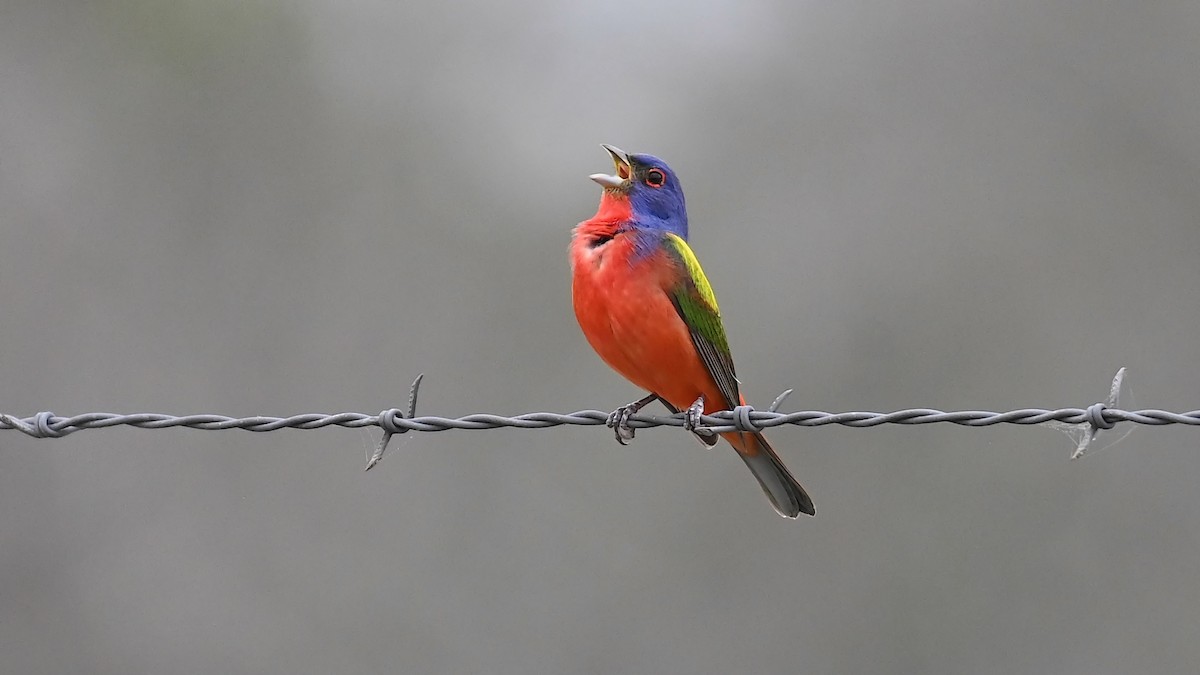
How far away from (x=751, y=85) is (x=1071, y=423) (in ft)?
59.8

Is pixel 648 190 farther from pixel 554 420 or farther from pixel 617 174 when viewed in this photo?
pixel 554 420

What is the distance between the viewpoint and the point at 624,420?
4508 mm

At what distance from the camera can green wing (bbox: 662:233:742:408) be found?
5.35 metres

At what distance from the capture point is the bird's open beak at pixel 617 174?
19.2ft

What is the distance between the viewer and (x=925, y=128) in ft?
63.3

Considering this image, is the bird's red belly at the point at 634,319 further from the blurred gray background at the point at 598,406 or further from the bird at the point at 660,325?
the blurred gray background at the point at 598,406

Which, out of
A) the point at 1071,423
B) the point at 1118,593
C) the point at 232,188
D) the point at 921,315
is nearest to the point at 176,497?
the point at 232,188

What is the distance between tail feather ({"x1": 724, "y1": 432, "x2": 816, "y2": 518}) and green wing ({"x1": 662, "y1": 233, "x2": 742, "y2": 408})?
0.24 meters

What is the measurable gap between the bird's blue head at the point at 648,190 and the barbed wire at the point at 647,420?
1345 millimetres

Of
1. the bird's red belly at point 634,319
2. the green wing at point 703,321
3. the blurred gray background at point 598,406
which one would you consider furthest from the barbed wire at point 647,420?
the blurred gray background at point 598,406

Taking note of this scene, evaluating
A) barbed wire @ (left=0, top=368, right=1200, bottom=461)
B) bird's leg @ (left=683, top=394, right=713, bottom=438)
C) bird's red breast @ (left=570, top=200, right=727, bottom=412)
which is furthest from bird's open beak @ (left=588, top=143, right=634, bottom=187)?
barbed wire @ (left=0, top=368, right=1200, bottom=461)

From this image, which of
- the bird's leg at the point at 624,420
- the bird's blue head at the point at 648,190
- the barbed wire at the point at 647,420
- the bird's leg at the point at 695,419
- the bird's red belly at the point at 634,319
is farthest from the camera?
the bird's blue head at the point at 648,190

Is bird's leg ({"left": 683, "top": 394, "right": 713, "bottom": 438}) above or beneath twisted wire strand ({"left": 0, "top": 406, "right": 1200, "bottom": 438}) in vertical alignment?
beneath

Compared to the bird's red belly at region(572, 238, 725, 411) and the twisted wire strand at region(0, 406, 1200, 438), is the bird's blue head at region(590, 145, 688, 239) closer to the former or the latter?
the bird's red belly at region(572, 238, 725, 411)
